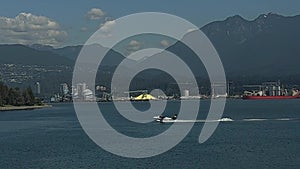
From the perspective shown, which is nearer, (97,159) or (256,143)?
(97,159)

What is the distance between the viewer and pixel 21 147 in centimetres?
4750

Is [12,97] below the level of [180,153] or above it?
above

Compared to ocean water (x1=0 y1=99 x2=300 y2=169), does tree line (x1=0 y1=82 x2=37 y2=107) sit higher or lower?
higher

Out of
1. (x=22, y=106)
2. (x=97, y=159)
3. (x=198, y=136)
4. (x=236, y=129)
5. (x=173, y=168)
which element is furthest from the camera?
(x=22, y=106)

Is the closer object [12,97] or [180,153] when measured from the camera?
[180,153]

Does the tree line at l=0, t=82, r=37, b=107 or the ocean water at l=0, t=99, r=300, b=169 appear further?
the tree line at l=0, t=82, r=37, b=107

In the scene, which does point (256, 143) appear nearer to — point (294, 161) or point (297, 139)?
point (297, 139)

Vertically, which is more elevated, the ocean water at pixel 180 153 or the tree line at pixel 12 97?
the tree line at pixel 12 97

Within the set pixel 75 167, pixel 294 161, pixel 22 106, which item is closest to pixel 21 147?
pixel 75 167

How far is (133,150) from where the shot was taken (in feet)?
140

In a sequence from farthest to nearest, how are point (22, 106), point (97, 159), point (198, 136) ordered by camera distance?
point (22, 106), point (198, 136), point (97, 159)

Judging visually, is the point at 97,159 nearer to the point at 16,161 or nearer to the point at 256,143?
the point at 16,161

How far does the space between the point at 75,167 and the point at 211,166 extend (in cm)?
791

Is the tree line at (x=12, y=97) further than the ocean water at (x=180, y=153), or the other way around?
the tree line at (x=12, y=97)
